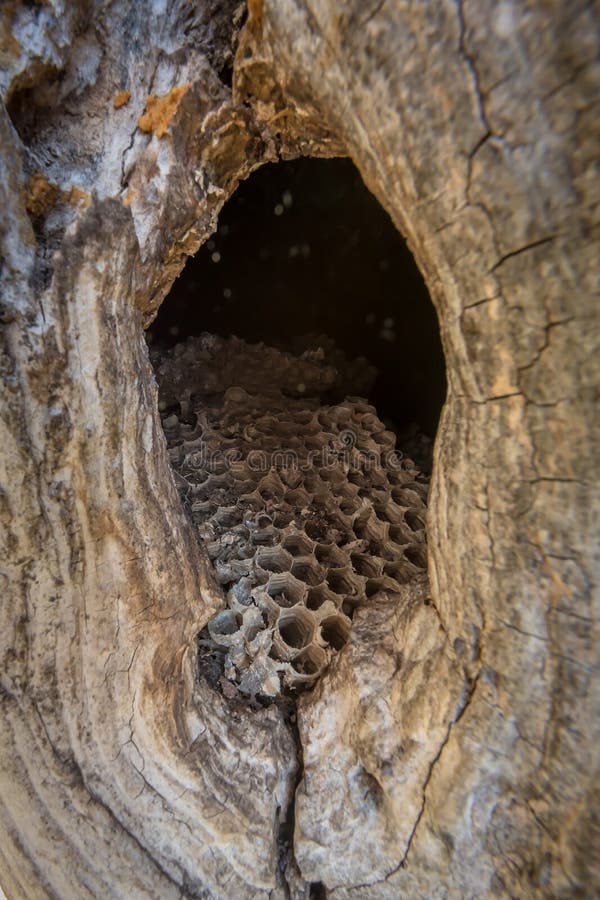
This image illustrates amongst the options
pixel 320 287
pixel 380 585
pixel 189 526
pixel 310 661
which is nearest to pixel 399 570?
pixel 380 585

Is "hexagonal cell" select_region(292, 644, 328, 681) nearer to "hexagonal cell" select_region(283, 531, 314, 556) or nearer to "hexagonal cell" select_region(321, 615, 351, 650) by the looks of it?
"hexagonal cell" select_region(321, 615, 351, 650)

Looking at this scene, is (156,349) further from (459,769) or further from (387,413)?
(459,769)

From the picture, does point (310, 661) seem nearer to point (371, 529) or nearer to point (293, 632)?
point (293, 632)

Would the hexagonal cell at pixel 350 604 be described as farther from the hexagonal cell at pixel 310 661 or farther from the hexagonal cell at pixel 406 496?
the hexagonal cell at pixel 406 496

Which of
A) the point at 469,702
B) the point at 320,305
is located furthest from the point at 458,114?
the point at 320,305

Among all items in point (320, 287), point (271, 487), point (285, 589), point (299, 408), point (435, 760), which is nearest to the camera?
point (435, 760)

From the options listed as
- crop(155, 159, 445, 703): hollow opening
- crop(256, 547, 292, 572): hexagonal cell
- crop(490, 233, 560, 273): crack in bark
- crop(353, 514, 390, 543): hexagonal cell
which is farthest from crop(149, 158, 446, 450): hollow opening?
crop(490, 233, 560, 273): crack in bark
